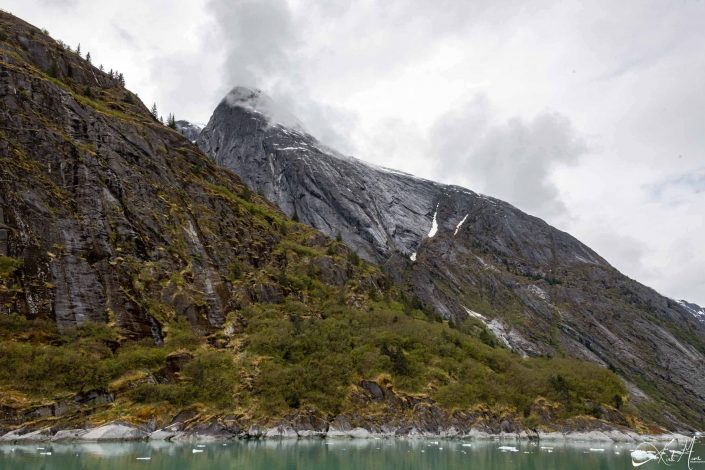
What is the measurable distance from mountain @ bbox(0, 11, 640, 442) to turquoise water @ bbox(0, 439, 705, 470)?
27.7 ft

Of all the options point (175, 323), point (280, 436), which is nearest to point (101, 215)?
point (175, 323)

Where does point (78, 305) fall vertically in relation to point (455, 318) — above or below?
below

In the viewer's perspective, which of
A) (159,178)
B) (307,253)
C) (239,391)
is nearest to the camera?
(239,391)

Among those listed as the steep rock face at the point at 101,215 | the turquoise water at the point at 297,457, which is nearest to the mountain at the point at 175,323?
the steep rock face at the point at 101,215

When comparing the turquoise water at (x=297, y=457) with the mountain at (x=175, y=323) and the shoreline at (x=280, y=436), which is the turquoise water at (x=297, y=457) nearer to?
the shoreline at (x=280, y=436)

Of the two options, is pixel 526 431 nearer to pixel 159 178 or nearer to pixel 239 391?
pixel 239 391

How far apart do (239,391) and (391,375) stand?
27.6 meters

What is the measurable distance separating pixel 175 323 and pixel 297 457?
4323cm

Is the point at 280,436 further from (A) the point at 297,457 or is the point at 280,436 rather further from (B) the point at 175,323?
(B) the point at 175,323

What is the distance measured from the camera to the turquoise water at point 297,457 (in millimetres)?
48750

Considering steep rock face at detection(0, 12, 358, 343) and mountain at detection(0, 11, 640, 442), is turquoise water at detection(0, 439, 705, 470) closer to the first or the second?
mountain at detection(0, 11, 640, 442)

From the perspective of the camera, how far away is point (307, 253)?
138 m

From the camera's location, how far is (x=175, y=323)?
93.4 metres

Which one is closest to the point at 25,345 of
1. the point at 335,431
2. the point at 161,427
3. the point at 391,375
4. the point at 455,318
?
the point at 161,427
